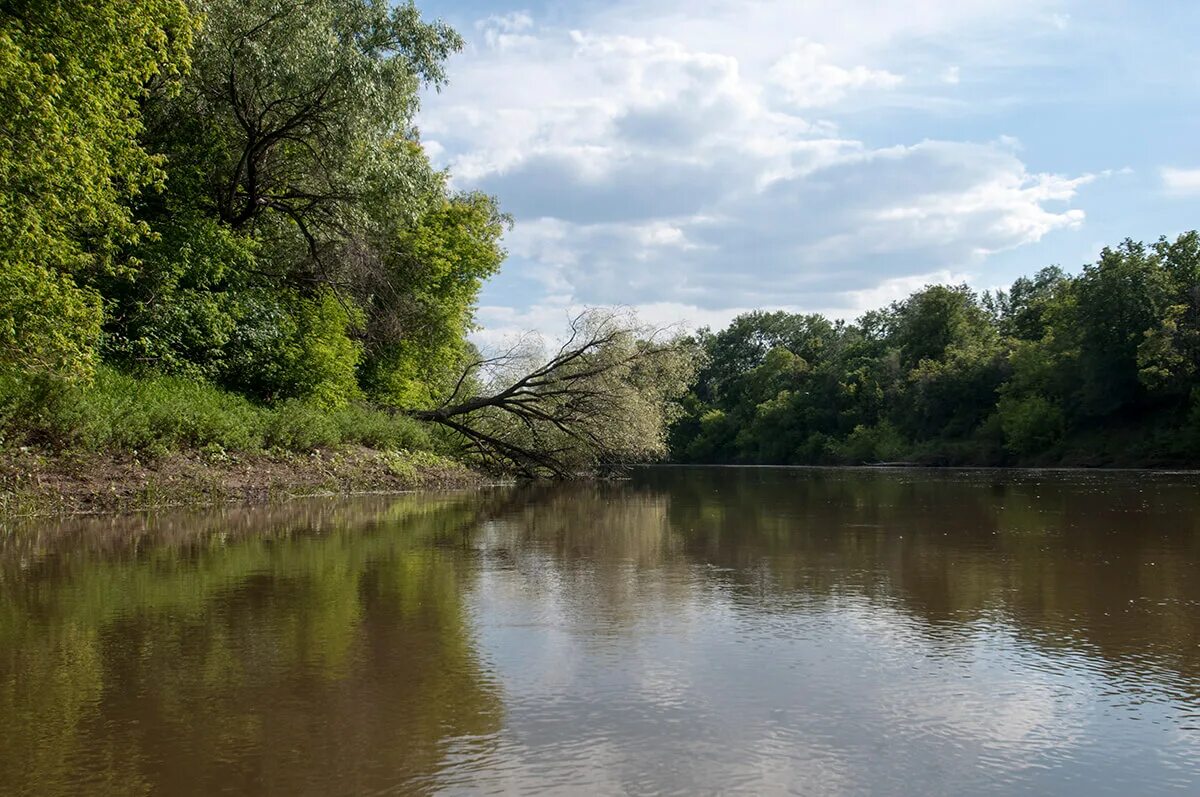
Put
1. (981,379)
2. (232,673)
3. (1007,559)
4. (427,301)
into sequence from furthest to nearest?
(981,379), (427,301), (1007,559), (232,673)

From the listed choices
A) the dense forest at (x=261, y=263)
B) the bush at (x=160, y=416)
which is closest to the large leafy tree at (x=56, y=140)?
the dense forest at (x=261, y=263)

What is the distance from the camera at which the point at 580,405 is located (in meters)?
27.8

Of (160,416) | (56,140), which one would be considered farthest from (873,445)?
(56,140)

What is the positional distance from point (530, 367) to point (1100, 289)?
3808 cm

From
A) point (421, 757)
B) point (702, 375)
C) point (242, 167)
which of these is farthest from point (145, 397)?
point (702, 375)

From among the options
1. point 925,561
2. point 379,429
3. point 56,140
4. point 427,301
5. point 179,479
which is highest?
point 427,301

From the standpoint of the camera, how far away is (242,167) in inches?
850

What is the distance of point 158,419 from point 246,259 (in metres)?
6.24

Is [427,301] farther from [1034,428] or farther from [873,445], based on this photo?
[873,445]

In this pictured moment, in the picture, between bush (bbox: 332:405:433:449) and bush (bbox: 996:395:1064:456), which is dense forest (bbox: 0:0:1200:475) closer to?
bush (bbox: 332:405:433:449)

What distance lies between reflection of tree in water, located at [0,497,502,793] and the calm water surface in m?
0.02

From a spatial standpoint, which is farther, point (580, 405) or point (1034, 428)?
point (1034, 428)

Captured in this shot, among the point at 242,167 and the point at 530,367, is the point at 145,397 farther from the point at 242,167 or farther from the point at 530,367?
the point at 530,367

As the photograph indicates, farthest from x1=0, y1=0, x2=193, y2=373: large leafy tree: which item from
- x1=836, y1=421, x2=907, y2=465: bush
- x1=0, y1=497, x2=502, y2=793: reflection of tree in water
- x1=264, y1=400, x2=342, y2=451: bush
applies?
x1=836, y1=421, x2=907, y2=465: bush
